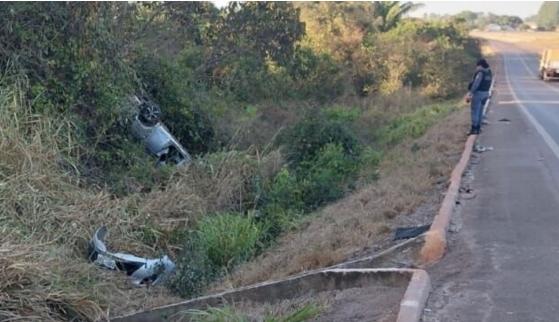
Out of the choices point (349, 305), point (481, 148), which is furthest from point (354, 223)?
point (481, 148)

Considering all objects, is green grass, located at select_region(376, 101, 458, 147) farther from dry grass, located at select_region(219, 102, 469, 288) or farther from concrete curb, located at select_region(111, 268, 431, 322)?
concrete curb, located at select_region(111, 268, 431, 322)

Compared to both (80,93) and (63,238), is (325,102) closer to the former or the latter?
(80,93)

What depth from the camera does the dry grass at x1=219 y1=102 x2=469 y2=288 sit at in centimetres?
722

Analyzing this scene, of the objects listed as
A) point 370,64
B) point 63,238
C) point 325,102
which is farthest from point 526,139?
point 370,64

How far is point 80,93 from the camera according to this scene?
11.8m

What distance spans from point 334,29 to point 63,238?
26061mm

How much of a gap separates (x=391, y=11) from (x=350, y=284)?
129 ft

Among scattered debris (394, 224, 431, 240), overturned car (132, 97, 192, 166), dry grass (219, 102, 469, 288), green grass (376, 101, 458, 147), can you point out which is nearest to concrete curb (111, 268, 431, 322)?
dry grass (219, 102, 469, 288)

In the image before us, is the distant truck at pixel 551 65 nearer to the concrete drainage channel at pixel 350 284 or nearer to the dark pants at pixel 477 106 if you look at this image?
the dark pants at pixel 477 106

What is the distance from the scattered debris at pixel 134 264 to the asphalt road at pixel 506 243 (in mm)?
3363

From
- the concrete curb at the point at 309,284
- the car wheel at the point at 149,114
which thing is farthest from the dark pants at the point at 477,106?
the concrete curb at the point at 309,284

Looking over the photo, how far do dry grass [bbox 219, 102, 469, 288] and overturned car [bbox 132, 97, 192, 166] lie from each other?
146 inches

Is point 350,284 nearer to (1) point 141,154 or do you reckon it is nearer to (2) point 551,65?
(1) point 141,154

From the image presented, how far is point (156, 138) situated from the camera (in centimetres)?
1357
